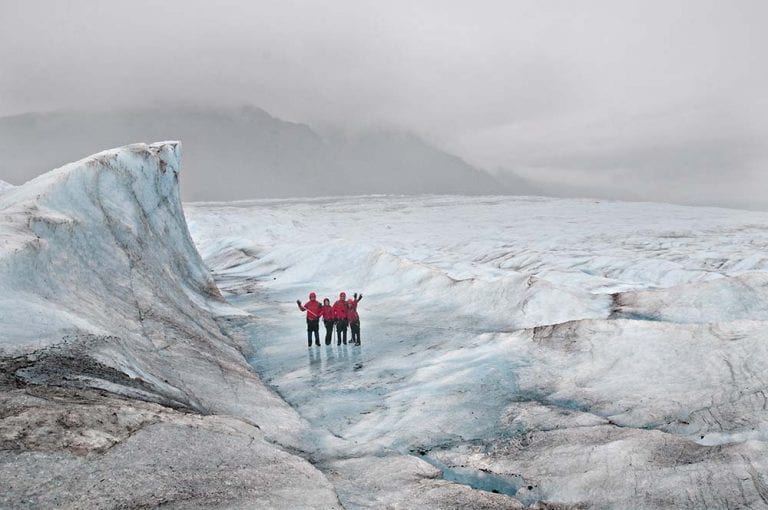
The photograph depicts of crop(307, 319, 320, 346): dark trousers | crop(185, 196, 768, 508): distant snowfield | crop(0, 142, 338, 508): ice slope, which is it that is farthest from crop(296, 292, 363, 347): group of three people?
crop(0, 142, 338, 508): ice slope

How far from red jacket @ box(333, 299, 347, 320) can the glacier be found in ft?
3.01

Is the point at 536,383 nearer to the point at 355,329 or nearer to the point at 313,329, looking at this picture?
the point at 355,329

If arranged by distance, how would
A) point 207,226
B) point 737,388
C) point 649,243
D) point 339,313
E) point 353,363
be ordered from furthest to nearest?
point 207,226 → point 649,243 → point 339,313 → point 353,363 → point 737,388

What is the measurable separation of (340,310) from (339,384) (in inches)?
125

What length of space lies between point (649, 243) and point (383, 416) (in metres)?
37.8

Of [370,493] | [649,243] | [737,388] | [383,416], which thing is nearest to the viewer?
[370,493]

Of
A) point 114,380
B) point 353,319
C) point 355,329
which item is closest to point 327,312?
point 353,319

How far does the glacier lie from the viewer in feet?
19.7

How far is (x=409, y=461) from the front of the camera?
767 centimetres

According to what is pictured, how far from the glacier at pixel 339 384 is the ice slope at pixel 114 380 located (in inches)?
1.4

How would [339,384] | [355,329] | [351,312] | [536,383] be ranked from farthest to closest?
1. [351,312]
2. [355,329]
3. [339,384]
4. [536,383]

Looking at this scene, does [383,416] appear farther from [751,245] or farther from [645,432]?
[751,245]

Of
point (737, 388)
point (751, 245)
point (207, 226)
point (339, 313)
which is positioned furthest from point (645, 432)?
point (207, 226)

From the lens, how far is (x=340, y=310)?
14.3 m
